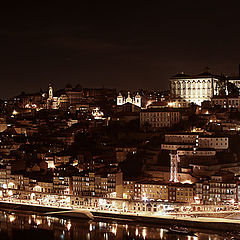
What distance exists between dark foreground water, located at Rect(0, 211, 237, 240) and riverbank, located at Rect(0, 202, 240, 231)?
237 millimetres

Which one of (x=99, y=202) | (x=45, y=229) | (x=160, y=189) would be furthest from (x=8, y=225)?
(x=160, y=189)

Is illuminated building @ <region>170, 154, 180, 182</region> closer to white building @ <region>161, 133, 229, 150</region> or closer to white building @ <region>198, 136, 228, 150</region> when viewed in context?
white building @ <region>161, 133, 229, 150</region>

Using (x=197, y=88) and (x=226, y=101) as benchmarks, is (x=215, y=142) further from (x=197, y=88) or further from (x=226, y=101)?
(x=197, y=88)

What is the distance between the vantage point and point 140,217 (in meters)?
20.7

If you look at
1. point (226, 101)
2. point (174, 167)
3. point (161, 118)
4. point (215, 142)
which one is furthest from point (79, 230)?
point (226, 101)

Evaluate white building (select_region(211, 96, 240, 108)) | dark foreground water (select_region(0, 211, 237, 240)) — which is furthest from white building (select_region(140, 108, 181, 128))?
dark foreground water (select_region(0, 211, 237, 240))

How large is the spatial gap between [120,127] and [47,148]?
14.7 ft

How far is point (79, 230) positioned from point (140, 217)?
2367 mm

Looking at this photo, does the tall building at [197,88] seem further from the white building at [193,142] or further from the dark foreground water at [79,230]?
the dark foreground water at [79,230]

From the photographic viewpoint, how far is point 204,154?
24.0 m

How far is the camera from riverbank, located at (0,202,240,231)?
19.2 metres

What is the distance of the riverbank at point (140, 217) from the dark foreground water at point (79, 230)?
0.78 ft

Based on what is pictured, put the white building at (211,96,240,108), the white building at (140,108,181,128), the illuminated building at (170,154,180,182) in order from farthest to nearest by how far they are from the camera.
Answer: the white building at (211,96,240,108), the white building at (140,108,181,128), the illuminated building at (170,154,180,182)

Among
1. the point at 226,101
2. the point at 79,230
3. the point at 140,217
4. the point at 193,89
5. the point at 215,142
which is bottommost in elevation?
the point at 79,230
